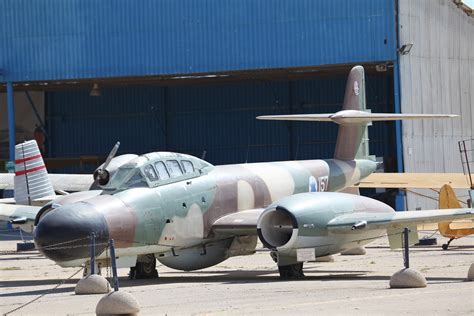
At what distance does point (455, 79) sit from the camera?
44781 millimetres

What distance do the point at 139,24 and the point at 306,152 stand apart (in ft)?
41.0

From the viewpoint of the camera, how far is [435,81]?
4297 cm

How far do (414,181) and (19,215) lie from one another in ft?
42.5

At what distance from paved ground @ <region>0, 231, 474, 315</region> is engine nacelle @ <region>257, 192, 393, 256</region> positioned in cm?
63

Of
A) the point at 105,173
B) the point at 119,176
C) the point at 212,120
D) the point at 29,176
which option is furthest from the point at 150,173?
the point at 212,120

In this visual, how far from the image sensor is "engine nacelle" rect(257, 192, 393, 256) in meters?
18.8

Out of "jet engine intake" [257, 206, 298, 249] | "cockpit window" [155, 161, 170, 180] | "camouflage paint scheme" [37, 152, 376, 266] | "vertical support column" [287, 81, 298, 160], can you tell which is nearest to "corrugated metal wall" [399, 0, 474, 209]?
"vertical support column" [287, 81, 298, 160]

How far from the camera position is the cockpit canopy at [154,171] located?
1903 centimetres

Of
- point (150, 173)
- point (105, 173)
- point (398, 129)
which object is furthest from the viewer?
point (398, 129)

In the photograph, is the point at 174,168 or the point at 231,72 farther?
the point at 231,72

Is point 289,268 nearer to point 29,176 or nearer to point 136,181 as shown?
point 136,181

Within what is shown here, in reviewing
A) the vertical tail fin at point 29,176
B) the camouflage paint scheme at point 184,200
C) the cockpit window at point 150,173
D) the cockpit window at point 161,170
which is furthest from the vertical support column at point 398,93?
the cockpit window at point 150,173

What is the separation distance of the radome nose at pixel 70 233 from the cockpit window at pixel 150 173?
5.51 feet

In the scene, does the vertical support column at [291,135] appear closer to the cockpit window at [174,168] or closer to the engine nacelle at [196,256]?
the engine nacelle at [196,256]
